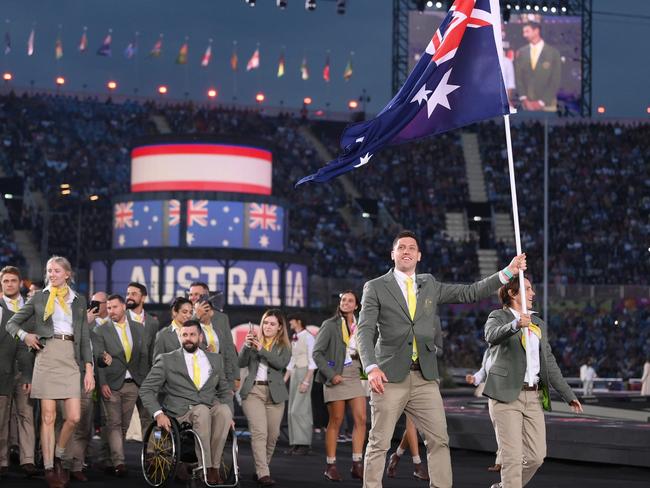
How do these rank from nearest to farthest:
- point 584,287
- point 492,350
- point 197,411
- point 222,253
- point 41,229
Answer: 1. point 492,350
2. point 197,411
3. point 222,253
4. point 584,287
5. point 41,229

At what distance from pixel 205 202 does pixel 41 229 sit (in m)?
18.1

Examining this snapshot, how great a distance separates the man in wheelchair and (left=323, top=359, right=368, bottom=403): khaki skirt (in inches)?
89.0

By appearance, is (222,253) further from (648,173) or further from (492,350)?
(648,173)

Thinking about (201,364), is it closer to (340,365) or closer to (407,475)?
(340,365)

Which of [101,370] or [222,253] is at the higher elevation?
[222,253]

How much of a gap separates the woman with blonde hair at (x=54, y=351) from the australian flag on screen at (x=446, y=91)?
112 inches

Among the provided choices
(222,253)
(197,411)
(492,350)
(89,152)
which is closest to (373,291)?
(492,350)

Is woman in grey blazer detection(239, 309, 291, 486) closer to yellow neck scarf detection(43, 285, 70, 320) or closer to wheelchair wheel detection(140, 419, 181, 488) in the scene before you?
wheelchair wheel detection(140, 419, 181, 488)

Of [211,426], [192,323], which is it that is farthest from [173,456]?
[192,323]

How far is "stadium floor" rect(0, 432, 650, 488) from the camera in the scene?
14.1 metres

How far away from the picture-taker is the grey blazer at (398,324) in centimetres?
1062

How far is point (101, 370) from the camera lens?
14945 millimetres

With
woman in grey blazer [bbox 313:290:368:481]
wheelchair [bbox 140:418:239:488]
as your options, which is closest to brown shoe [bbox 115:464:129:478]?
A: wheelchair [bbox 140:418:239:488]

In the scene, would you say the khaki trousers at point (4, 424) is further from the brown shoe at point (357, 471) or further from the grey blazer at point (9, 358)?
the brown shoe at point (357, 471)
